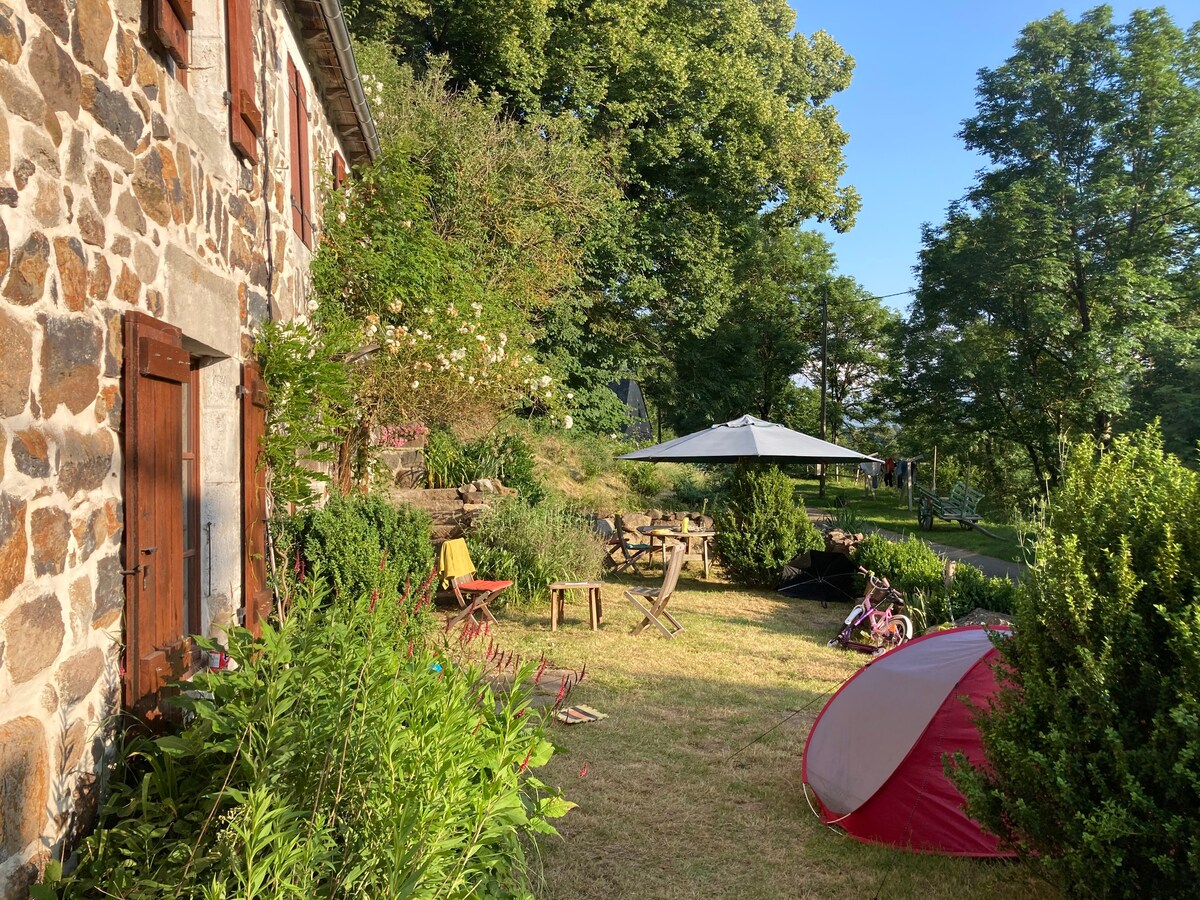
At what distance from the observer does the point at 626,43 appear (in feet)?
66.0

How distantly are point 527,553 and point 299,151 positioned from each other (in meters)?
4.86

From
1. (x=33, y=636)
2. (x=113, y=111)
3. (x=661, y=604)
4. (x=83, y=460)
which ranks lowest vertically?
(x=661, y=604)

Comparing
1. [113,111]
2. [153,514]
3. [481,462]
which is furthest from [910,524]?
[113,111]

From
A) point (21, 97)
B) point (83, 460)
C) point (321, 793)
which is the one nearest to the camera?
point (321, 793)

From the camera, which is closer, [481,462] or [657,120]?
[481,462]

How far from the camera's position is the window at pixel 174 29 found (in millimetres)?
3484

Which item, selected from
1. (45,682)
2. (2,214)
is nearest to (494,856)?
(45,682)

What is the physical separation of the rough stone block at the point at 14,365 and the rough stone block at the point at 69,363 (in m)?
0.08

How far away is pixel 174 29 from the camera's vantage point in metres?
3.77

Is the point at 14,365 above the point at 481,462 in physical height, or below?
below

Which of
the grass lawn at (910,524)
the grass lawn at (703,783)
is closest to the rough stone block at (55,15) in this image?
the grass lawn at (703,783)

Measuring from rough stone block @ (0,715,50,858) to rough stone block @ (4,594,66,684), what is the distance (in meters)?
0.15

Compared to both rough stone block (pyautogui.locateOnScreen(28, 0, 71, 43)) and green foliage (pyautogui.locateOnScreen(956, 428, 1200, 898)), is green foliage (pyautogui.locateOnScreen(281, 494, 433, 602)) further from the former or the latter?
green foliage (pyautogui.locateOnScreen(956, 428, 1200, 898))

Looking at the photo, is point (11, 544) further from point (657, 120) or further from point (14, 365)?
point (657, 120)
